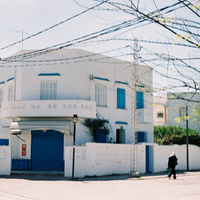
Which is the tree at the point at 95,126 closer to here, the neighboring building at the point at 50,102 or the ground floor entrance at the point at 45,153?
the neighboring building at the point at 50,102

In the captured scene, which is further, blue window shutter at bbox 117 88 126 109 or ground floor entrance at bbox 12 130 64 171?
blue window shutter at bbox 117 88 126 109

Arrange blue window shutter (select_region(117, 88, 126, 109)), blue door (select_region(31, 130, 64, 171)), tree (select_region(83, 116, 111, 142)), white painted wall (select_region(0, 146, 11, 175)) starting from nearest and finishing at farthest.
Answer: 1. white painted wall (select_region(0, 146, 11, 175))
2. blue door (select_region(31, 130, 64, 171))
3. tree (select_region(83, 116, 111, 142))
4. blue window shutter (select_region(117, 88, 126, 109))

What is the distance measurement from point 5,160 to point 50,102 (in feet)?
15.0

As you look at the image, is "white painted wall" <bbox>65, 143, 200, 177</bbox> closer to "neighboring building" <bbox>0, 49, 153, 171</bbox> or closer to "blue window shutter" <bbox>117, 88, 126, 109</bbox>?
"neighboring building" <bbox>0, 49, 153, 171</bbox>

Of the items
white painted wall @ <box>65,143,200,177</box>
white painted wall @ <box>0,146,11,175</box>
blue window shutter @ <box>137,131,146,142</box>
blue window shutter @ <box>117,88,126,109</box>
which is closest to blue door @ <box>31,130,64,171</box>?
A: white painted wall @ <box>0,146,11,175</box>

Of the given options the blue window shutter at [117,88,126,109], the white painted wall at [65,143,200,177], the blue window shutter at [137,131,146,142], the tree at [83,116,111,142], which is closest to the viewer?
the white painted wall at [65,143,200,177]

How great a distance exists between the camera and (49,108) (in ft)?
70.6

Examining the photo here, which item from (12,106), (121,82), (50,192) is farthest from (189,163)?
(50,192)

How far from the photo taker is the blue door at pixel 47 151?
2200cm

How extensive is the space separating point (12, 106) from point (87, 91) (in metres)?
5.13

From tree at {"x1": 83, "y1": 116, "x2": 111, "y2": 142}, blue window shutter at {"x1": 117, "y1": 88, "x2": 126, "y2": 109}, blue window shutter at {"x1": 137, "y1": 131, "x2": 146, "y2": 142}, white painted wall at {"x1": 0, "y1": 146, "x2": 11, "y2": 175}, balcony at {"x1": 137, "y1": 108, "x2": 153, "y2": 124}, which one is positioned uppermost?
blue window shutter at {"x1": 117, "y1": 88, "x2": 126, "y2": 109}

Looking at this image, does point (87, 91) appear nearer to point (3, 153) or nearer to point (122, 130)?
point (122, 130)

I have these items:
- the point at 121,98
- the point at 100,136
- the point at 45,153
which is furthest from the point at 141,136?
the point at 45,153

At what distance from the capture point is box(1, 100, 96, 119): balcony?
2139cm
